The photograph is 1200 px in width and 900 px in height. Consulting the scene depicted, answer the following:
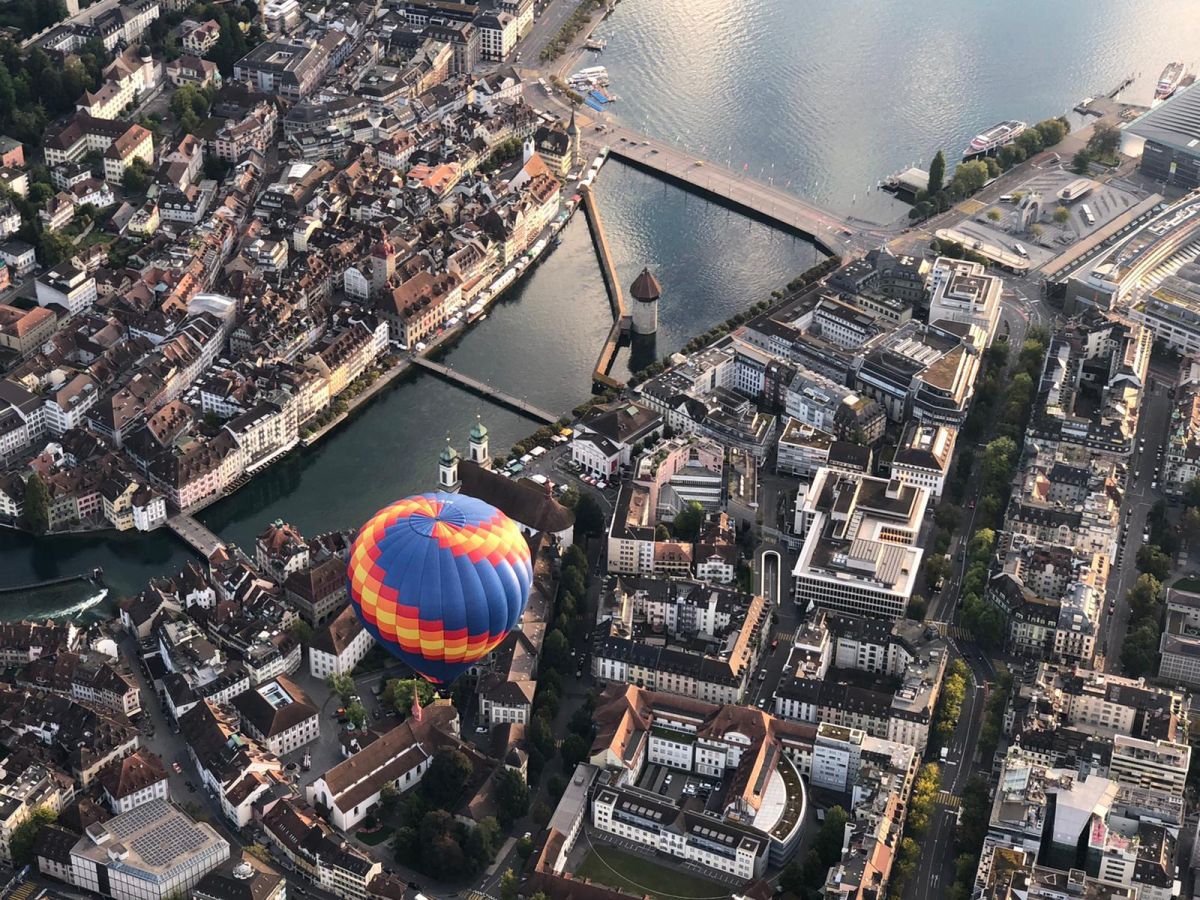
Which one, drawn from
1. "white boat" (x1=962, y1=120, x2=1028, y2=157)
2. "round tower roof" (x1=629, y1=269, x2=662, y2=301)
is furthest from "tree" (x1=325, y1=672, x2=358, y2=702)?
"white boat" (x1=962, y1=120, x2=1028, y2=157)

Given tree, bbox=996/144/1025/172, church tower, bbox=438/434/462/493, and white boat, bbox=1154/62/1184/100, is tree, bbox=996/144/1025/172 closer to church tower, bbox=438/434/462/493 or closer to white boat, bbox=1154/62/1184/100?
white boat, bbox=1154/62/1184/100

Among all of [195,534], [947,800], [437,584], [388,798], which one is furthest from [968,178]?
[388,798]

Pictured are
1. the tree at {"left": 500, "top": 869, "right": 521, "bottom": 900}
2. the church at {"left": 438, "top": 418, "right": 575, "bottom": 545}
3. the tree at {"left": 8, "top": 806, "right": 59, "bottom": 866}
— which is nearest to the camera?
the tree at {"left": 500, "top": 869, "right": 521, "bottom": 900}

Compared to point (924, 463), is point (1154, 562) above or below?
below

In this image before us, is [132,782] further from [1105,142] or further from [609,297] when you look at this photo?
[1105,142]

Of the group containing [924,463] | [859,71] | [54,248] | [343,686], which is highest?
[859,71]

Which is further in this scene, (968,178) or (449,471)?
(968,178)

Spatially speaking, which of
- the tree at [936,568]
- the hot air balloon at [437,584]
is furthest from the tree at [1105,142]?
the hot air balloon at [437,584]
